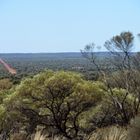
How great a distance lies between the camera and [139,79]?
82.6 ft

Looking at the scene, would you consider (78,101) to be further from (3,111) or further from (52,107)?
(3,111)

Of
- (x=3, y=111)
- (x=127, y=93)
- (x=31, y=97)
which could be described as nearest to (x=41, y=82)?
(x=31, y=97)

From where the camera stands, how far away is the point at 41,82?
Answer: 82.4ft

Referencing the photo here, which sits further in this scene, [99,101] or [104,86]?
[104,86]

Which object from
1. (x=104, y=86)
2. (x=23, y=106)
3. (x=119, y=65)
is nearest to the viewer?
(x=23, y=106)

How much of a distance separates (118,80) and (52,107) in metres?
6.50

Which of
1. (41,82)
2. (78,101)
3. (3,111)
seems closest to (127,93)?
(78,101)

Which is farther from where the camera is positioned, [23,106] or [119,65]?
[119,65]

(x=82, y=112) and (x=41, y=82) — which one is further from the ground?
(x=41, y=82)

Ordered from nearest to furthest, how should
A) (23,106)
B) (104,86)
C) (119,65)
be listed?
1. (23,106)
2. (119,65)
3. (104,86)

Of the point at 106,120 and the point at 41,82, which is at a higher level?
the point at 41,82

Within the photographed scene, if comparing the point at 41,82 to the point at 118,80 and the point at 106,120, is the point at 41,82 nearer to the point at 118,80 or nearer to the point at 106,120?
the point at 106,120

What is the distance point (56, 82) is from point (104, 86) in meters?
5.17

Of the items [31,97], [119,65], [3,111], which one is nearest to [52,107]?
[31,97]
